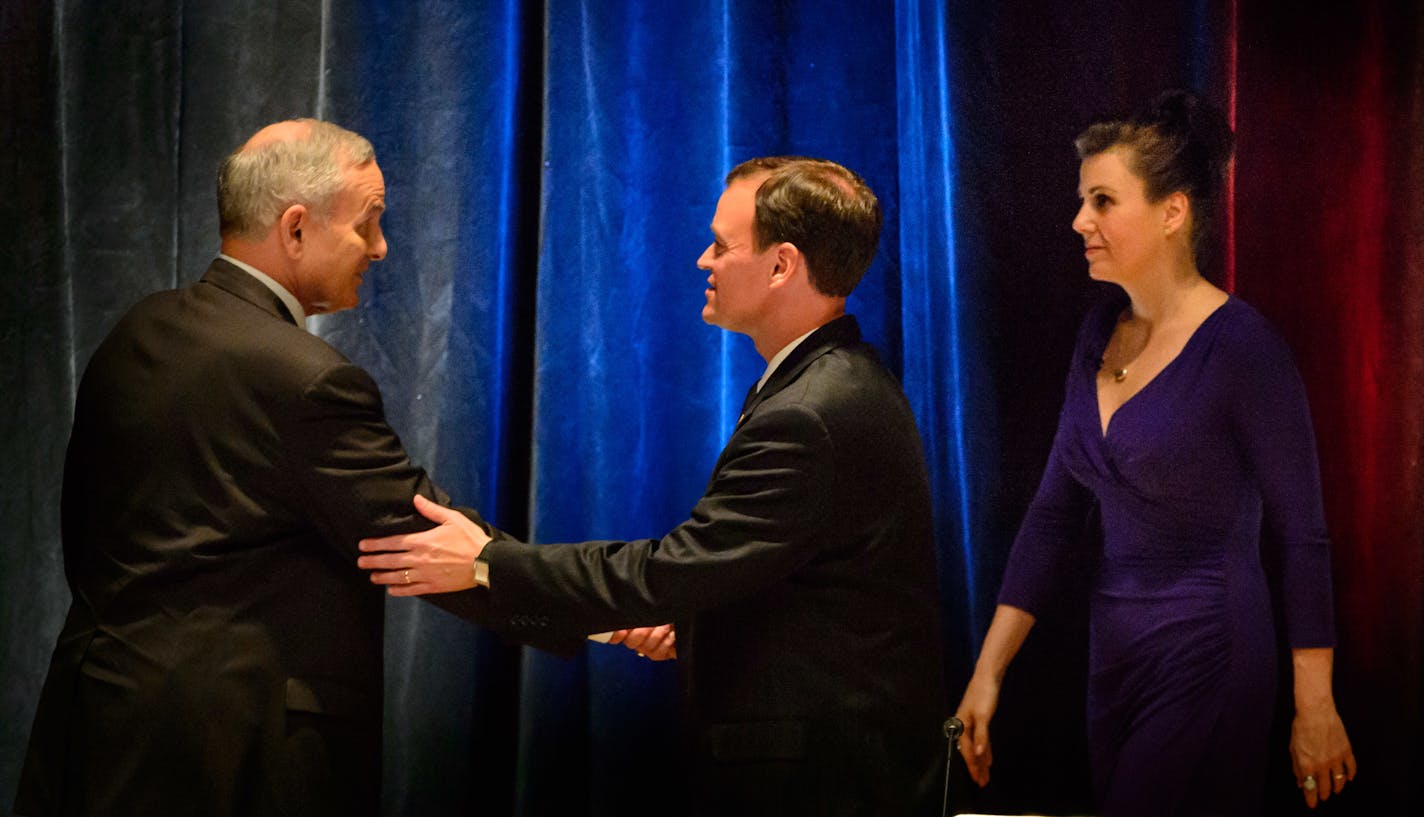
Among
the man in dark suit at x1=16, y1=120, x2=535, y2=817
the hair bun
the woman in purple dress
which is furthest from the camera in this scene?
the hair bun

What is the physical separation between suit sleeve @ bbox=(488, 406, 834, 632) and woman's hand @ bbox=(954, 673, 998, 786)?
61cm

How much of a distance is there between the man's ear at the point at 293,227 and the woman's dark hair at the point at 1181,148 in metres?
1.43

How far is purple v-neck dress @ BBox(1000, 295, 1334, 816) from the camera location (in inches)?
91.6

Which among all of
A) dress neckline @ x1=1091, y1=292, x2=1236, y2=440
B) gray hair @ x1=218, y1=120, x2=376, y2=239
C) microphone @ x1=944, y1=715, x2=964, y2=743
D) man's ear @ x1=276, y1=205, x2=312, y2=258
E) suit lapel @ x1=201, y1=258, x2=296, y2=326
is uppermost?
gray hair @ x1=218, y1=120, x2=376, y2=239

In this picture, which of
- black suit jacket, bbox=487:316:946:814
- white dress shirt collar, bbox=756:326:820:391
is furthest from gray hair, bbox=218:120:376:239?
white dress shirt collar, bbox=756:326:820:391

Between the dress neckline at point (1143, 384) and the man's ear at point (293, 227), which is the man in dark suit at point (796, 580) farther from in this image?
the man's ear at point (293, 227)

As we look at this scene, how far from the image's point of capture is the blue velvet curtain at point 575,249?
8.48 feet

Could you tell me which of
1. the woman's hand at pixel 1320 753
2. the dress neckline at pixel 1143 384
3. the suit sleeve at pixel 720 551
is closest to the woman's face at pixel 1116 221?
the dress neckline at pixel 1143 384

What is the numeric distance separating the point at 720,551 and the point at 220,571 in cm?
80

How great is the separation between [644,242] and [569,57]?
438mm

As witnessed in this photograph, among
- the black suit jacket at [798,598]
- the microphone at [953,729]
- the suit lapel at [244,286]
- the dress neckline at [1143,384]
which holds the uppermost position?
the suit lapel at [244,286]

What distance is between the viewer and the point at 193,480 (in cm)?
217

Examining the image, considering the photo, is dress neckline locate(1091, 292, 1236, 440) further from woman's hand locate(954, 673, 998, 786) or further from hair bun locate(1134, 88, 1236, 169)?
woman's hand locate(954, 673, 998, 786)

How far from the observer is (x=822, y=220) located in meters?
2.35
